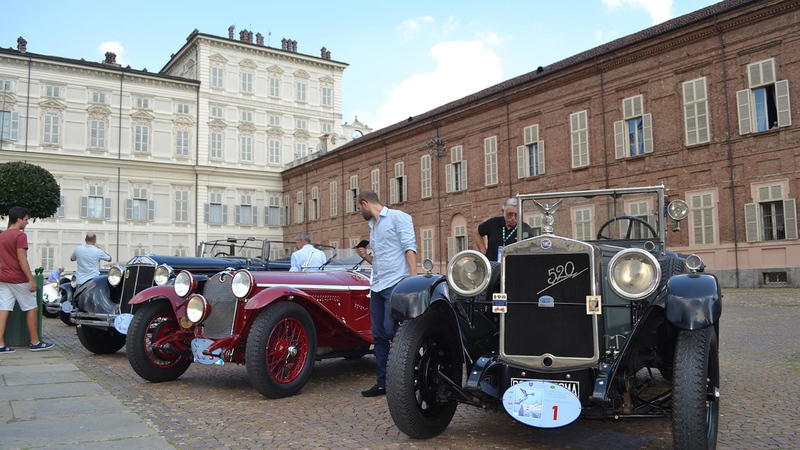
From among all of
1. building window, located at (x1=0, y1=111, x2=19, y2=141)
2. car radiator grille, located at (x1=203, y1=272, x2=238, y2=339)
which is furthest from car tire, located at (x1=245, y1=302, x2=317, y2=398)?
building window, located at (x1=0, y1=111, x2=19, y2=141)

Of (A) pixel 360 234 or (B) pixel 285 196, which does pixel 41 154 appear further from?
(A) pixel 360 234

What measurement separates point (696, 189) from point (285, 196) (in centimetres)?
3092

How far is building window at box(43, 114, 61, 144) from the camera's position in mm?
37562

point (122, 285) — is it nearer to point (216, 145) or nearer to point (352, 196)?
point (352, 196)

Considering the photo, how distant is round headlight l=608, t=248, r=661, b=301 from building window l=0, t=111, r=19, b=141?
4145cm

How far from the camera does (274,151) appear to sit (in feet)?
147

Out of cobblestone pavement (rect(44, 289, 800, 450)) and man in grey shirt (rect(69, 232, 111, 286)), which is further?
man in grey shirt (rect(69, 232, 111, 286))

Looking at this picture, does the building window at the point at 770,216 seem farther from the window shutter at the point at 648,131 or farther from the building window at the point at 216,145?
the building window at the point at 216,145

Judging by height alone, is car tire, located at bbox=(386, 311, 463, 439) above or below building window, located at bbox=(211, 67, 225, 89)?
below

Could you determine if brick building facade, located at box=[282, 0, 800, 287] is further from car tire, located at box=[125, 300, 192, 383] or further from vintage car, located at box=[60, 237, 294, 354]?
car tire, located at box=[125, 300, 192, 383]

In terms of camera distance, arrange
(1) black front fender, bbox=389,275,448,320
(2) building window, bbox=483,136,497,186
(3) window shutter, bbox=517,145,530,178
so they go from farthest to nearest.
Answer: (2) building window, bbox=483,136,497,186, (3) window shutter, bbox=517,145,530,178, (1) black front fender, bbox=389,275,448,320

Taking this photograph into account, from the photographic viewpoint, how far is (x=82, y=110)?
38.6 metres

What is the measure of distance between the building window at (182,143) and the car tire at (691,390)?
41878 millimetres

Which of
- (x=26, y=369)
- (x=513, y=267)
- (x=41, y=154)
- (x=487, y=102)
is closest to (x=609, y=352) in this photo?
(x=513, y=267)
